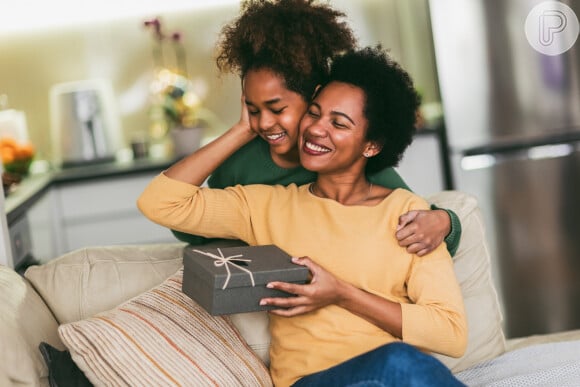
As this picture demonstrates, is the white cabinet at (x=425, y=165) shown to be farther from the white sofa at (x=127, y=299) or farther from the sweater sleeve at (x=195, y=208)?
the sweater sleeve at (x=195, y=208)

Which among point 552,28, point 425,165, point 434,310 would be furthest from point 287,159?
point 552,28

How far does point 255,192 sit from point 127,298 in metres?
0.40

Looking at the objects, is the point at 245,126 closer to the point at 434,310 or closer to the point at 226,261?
the point at 226,261

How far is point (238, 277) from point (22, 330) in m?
0.46

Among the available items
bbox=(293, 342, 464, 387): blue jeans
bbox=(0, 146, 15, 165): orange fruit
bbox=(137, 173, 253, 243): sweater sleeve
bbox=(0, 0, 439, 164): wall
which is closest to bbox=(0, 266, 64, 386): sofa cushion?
bbox=(137, 173, 253, 243): sweater sleeve

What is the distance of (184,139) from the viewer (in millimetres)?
3623

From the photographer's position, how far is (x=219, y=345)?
5.88 ft

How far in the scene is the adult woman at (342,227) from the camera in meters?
1.74

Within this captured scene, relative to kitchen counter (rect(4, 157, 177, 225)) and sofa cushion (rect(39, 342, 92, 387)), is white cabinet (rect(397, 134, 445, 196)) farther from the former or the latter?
sofa cushion (rect(39, 342, 92, 387))

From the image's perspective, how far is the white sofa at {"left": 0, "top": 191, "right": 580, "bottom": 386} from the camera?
1.64 metres

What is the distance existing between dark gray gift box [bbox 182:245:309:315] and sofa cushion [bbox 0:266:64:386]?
34 centimetres

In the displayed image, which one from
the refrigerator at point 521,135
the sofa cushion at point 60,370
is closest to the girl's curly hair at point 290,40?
the sofa cushion at point 60,370

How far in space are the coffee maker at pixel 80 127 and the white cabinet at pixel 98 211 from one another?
0.26 m

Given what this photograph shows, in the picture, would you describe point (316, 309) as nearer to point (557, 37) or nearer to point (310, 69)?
point (310, 69)
